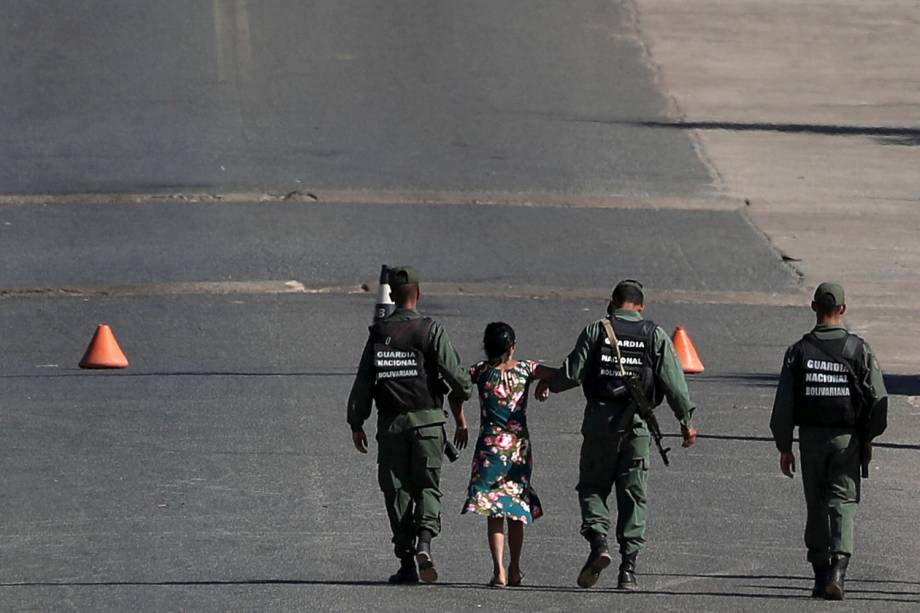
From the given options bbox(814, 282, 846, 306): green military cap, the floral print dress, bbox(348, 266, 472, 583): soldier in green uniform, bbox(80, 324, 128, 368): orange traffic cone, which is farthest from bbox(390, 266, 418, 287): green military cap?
bbox(80, 324, 128, 368): orange traffic cone

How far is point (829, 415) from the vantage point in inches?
412

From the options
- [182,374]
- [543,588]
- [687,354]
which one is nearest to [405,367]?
[543,588]

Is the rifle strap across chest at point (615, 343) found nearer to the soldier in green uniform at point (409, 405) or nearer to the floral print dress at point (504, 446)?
the floral print dress at point (504, 446)

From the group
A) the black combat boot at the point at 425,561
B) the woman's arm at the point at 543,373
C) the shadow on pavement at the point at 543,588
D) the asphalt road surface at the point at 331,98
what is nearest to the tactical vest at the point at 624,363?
the woman's arm at the point at 543,373

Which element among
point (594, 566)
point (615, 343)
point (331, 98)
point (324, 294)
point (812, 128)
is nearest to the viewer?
point (594, 566)

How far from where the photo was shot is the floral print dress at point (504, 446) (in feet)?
34.3

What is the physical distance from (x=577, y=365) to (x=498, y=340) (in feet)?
1.43

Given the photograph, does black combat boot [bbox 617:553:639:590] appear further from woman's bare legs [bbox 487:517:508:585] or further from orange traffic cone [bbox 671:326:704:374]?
orange traffic cone [bbox 671:326:704:374]

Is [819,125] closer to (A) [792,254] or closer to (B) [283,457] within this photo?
(A) [792,254]

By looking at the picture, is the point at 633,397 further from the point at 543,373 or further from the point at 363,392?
the point at 363,392

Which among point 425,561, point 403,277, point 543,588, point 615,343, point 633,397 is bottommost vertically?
point 543,588

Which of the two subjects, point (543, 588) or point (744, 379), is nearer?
point (543, 588)

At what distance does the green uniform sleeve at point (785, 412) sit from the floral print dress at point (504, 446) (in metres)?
1.30

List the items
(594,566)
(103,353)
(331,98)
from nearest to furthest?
(594,566), (103,353), (331,98)
